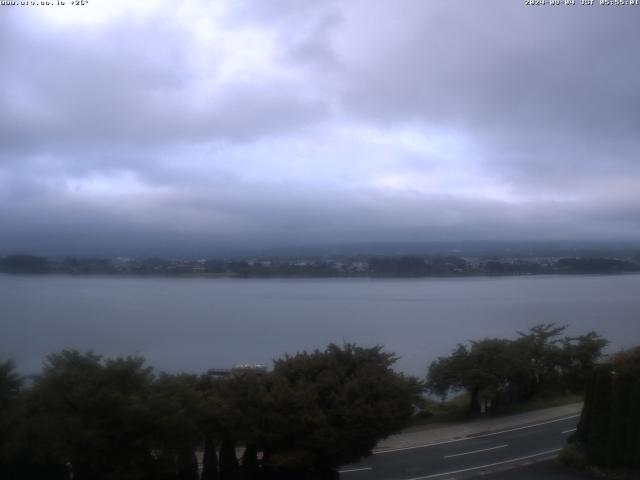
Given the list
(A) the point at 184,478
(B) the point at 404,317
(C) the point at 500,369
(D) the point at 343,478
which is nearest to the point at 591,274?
(B) the point at 404,317

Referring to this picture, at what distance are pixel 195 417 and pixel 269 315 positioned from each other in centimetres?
3512

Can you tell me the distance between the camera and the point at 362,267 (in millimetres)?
68938

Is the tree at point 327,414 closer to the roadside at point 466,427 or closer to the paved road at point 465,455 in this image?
the paved road at point 465,455

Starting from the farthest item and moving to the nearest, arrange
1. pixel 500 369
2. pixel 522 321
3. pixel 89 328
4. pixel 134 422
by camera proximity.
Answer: pixel 522 321 → pixel 89 328 → pixel 500 369 → pixel 134 422

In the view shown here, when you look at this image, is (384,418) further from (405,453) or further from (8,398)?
(8,398)

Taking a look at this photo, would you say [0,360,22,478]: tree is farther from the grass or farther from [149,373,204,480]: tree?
the grass

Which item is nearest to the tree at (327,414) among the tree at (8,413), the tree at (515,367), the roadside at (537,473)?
the roadside at (537,473)

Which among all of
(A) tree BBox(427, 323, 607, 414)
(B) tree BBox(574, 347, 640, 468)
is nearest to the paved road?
(B) tree BBox(574, 347, 640, 468)

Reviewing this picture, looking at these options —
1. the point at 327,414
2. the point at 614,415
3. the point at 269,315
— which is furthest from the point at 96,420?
the point at 269,315

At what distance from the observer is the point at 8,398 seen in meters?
14.3

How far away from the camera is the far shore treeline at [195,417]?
45.9ft

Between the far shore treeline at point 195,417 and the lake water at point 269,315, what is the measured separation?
11.9 metres

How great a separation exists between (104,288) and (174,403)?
52.3m

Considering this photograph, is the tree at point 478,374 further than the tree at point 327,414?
Yes
